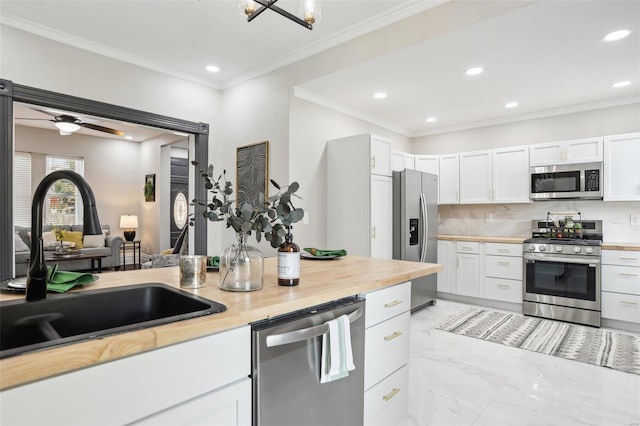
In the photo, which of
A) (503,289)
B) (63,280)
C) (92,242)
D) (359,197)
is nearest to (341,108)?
(359,197)

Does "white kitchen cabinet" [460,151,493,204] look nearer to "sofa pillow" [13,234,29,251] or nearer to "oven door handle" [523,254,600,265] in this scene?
"oven door handle" [523,254,600,265]

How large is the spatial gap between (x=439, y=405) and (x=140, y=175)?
7.70 m

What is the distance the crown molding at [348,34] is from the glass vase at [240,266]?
234cm

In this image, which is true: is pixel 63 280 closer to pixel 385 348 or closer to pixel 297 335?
pixel 297 335

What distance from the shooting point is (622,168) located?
12.7 feet

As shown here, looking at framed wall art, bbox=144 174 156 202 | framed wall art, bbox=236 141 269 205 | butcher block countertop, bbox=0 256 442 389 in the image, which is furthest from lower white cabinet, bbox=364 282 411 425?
framed wall art, bbox=144 174 156 202

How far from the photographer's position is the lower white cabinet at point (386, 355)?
5.13ft

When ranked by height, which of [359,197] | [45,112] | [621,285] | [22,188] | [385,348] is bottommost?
[621,285]

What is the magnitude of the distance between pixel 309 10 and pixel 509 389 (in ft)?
8.93

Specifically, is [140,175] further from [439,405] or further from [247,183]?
[439,405]

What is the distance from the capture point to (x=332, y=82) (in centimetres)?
357

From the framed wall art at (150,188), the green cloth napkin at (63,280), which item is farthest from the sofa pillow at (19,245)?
the green cloth napkin at (63,280)

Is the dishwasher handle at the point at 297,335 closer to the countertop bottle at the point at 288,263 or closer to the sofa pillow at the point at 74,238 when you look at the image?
the countertop bottle at the point at 288,263

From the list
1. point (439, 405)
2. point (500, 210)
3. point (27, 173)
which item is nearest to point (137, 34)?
point (439, 405)
